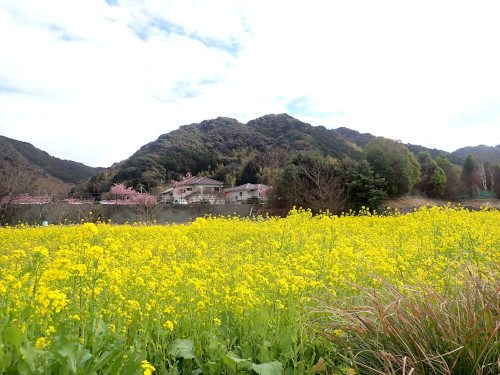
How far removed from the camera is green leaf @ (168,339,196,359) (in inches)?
82.0

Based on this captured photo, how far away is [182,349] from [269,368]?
0.63 m

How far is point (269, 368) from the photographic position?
1886 mm

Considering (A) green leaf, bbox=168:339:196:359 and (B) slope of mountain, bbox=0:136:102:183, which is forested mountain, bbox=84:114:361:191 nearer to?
(B) slope of mountain, bbox=0:136:102:183

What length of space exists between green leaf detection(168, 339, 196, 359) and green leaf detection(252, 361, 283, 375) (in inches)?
18.6

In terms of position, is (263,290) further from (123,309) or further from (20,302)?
(20,302)

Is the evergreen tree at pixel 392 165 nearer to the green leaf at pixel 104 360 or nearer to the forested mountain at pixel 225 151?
the forested mountain at pixel 225 151

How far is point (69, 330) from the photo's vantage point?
1.81 meters

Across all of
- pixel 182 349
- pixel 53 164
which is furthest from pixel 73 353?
pixel 53 164

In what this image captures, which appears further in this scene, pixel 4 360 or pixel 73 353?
pixel 73 353

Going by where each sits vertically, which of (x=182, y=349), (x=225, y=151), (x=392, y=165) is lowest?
(x=182, y=349)

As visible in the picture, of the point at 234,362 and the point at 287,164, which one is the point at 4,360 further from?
the point at 287,164

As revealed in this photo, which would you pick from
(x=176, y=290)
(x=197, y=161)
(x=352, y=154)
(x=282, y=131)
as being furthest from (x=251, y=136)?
(x=176, y=290)

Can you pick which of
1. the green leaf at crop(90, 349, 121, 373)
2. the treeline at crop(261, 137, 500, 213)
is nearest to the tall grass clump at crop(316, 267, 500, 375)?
the green leaf at crop(90, 349, 121, 373)

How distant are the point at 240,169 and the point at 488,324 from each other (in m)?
48.4
